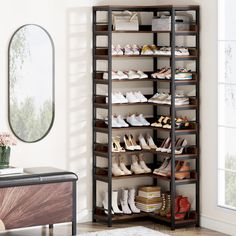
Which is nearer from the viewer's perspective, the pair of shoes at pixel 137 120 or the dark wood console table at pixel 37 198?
the dark wood console table at pixel 37 198

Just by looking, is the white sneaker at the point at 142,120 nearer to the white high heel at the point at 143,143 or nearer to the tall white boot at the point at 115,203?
the white high heel at the point at 143,143

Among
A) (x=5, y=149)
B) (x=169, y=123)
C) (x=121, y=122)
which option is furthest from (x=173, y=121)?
(x=5, y=149)

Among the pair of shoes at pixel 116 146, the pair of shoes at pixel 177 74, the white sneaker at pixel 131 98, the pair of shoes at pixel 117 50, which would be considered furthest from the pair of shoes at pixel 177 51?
the pair of shoes at pixel 116 146

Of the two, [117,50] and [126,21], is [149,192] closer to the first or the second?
[117,50]

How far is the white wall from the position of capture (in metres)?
7.09

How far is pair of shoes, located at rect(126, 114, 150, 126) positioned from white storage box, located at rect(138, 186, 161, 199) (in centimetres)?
68

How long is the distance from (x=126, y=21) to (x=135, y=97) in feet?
2.56

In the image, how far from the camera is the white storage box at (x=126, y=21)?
7.40m

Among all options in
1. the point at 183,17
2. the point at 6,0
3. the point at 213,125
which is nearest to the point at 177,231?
the point at 213,125

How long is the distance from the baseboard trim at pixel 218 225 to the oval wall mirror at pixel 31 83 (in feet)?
5.98

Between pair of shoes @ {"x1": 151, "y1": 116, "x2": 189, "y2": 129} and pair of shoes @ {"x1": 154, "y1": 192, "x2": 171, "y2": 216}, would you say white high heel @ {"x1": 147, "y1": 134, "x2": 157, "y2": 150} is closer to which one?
pair of shoes @ {"x1": 151, "y1": 116, "x2": 189, "y2": 129}

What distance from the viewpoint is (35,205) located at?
6.63 m

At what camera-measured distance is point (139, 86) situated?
7828 millimetres

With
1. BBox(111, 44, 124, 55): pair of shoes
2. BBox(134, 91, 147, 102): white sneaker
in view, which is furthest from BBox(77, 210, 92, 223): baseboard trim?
BBox(111, 44, 124, 55): pair of shoes
